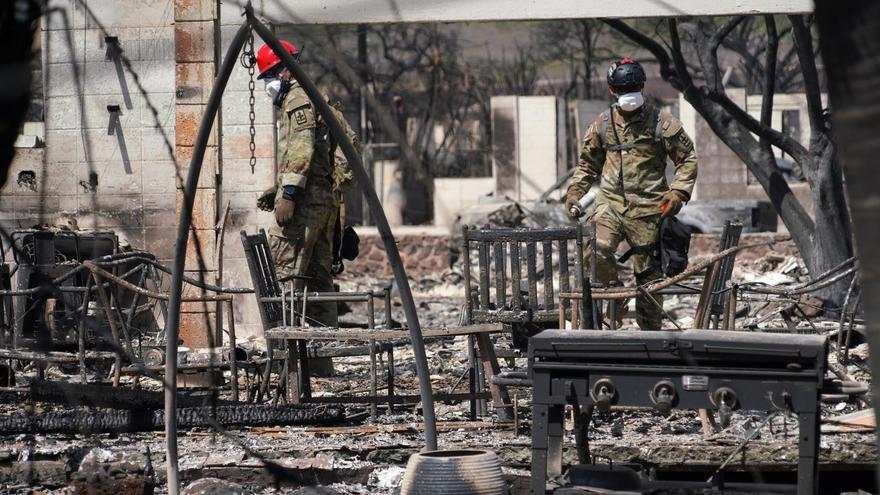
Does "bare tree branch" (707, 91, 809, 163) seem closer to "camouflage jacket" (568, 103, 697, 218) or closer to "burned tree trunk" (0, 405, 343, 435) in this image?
"camouflage jacket" (568, 103, 697, 218)

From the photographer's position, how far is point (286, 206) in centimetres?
912

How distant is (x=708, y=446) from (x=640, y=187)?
269 centimetres

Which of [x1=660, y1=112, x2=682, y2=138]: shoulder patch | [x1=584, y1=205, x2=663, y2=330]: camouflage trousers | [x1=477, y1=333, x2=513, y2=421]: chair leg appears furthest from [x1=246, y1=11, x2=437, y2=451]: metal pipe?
[x1=660, y1=112, x2=682, y2=138]: shoulder patch

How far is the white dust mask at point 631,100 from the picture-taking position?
8.86m

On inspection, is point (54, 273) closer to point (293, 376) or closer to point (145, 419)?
point (145, 419)

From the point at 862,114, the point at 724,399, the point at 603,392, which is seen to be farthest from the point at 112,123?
the point at 862,114

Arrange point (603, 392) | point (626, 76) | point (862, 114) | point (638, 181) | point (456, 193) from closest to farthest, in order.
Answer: point (862, 114)
point (603, 392)
point (626, 76)
point (638, 181)
point (456, 193)

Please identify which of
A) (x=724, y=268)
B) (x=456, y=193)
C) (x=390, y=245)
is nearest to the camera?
(x=390, y=245)

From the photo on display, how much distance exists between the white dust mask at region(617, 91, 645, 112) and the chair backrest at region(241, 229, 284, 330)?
254cm

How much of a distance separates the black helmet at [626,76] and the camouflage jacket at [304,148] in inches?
77.4

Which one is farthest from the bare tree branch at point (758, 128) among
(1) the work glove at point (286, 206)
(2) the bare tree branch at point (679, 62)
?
(1) the work glove at point (286, 206)

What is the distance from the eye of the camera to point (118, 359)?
770 cm

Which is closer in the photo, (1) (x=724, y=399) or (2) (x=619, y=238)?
(1) (x=724, y=399)

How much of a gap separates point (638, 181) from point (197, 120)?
159 inches
